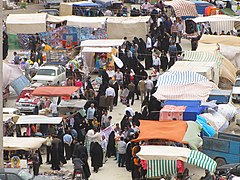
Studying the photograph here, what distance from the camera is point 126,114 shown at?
2334cm

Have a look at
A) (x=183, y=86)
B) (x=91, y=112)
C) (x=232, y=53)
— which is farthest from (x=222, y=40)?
(x=91, y=112)

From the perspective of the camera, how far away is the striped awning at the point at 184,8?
3800 cm

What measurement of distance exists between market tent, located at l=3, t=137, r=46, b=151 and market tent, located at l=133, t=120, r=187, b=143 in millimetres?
2331

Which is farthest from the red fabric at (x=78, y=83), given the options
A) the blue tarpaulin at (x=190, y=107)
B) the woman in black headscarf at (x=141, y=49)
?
the woman in black headscarf at (x=141, y=49)

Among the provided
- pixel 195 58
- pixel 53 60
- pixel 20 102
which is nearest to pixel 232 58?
pixel 195 58

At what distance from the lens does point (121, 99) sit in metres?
27.0

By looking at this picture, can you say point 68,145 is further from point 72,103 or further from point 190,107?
point 190,107

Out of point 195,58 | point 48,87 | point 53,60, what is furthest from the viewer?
point 53,60

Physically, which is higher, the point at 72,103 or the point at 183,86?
the point at 183,86

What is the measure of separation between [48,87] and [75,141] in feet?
13.5

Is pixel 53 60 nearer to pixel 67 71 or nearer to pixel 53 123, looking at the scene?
pixel 67 71

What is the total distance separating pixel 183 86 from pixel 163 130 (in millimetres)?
4371

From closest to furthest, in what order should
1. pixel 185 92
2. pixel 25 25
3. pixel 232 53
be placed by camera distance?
pixel 185 92 → pixel 232 53 → pixel 25 25

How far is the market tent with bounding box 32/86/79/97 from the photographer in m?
24.3
